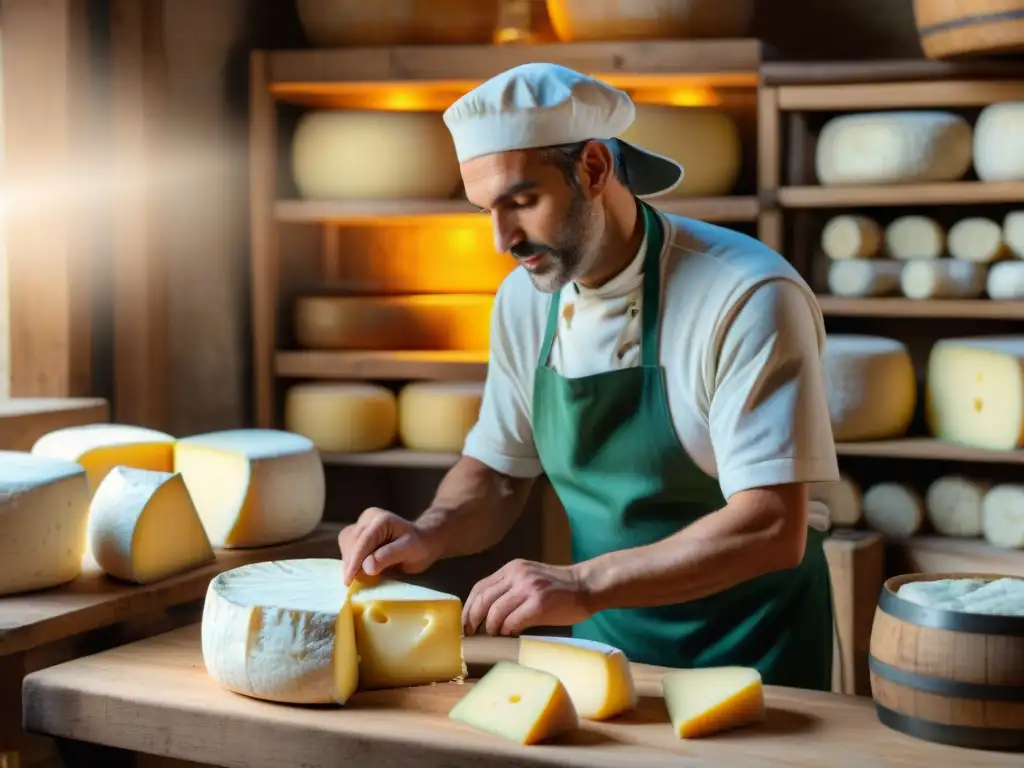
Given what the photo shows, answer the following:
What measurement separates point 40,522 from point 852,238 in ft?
6.56

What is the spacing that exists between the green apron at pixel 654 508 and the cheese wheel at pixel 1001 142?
1.31 meters

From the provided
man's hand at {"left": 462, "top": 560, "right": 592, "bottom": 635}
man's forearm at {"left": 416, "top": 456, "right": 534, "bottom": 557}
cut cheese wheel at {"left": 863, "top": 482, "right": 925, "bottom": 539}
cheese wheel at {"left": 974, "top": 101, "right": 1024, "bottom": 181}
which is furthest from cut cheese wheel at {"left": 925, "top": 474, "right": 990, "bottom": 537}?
man's hand at {"left": 462, "top": 560, "right": 592, "bottom": 635}

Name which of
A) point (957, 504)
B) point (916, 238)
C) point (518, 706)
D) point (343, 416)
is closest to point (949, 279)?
point (916, 238)

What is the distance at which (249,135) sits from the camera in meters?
3.49

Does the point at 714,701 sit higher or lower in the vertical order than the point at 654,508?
lower

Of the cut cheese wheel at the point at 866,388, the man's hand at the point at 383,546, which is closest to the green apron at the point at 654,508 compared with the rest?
the man's hand at the point at 383,546

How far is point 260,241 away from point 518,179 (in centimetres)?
165

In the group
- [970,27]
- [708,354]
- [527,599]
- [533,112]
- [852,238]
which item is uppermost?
[970,27]

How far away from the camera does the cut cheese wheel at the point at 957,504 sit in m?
3.20

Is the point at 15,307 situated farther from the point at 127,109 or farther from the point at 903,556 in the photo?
the point at 903,556

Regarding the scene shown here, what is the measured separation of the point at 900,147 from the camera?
3146 mm

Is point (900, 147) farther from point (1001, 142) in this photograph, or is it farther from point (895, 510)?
point (895, 510)

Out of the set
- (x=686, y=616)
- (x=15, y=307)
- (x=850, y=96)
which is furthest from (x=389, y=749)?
(x=850, y=96)

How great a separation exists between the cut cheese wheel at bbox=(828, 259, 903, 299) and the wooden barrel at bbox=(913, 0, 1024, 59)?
19.7 inches
